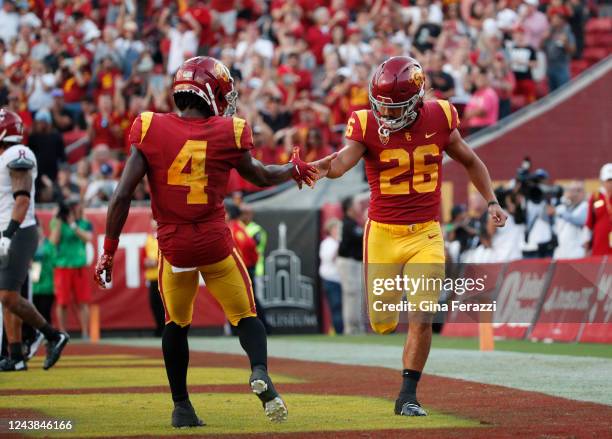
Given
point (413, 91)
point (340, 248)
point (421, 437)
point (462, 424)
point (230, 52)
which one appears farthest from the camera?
point (230, 52)

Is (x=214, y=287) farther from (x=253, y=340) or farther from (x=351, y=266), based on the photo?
(x=351, y=266)

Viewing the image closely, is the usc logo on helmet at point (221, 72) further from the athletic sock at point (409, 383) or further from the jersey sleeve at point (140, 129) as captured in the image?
the athletic sock at point (409, 383)

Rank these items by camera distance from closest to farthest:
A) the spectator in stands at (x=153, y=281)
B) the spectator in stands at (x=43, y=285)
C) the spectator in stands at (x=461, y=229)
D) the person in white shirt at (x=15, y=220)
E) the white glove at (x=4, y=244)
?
the white glove at (x=4, y=244) → the person in white shirt at (x=15, y=220) → the spectator in stands at (x=43, y=285) → the spectator in stands at (x=461, y=229) → the spectator in stands at (x=153, y=281)

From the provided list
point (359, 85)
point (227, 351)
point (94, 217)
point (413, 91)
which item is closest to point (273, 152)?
point (359, 85)

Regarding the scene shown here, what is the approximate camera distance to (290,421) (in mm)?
7312

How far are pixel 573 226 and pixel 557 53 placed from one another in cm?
582

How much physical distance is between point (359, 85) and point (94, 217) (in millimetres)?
4608

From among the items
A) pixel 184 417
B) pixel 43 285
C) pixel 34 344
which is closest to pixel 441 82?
pixel 43 285

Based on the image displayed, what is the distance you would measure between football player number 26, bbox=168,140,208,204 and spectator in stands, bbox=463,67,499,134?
13.6 m

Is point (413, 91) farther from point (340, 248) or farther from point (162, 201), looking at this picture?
point (340, 248)

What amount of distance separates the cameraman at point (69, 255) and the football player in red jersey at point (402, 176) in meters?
10.4

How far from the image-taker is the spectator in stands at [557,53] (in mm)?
21672

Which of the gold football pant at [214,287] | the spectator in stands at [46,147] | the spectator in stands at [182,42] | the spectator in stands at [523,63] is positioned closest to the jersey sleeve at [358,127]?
the gold football pant at [214,287]

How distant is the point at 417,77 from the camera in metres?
7.91
